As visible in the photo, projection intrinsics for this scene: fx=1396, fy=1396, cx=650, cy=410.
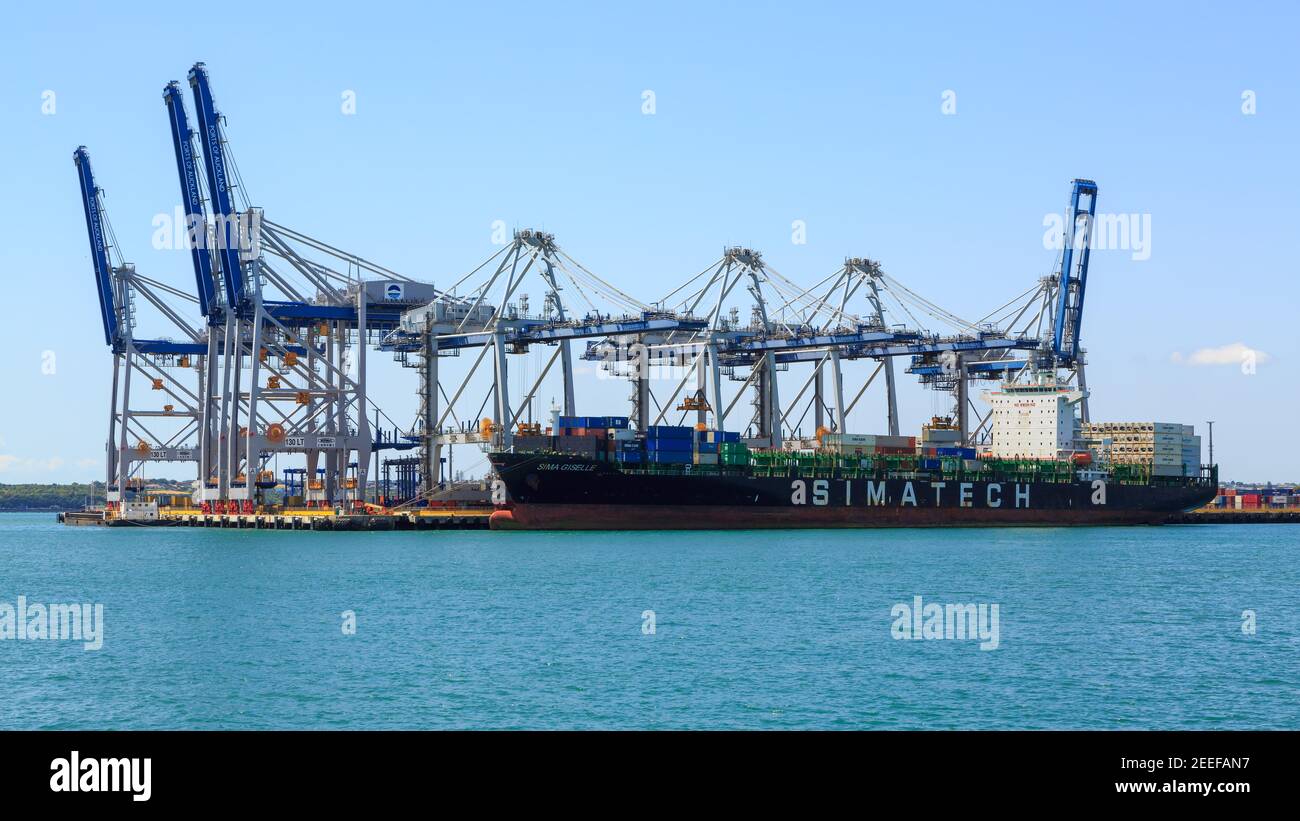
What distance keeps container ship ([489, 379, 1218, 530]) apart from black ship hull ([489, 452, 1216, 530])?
0.06 m

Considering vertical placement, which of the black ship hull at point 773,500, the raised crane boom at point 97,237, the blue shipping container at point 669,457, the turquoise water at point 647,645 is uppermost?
the raised crane boom at point 97,237

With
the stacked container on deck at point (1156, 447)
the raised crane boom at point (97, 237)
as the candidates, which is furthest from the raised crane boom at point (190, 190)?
the stacked container on deck at point (1156, 447)

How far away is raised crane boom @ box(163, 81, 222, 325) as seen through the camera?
69188mm

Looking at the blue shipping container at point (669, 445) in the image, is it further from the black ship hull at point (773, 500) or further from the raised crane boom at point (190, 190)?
the raised crane boom at point (190, 190)

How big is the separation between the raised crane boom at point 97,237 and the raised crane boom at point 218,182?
16078mm

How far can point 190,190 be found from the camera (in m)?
69.6

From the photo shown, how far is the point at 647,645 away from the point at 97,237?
6611 centimetres

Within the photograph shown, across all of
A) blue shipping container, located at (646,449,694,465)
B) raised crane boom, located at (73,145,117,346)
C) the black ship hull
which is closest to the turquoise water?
the black ship hull

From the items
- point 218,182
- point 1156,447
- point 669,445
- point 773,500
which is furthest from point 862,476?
point 218,182

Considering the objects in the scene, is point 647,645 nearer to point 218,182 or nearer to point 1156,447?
point 218,182

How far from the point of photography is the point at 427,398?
72.6m

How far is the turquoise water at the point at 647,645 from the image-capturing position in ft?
65.0
